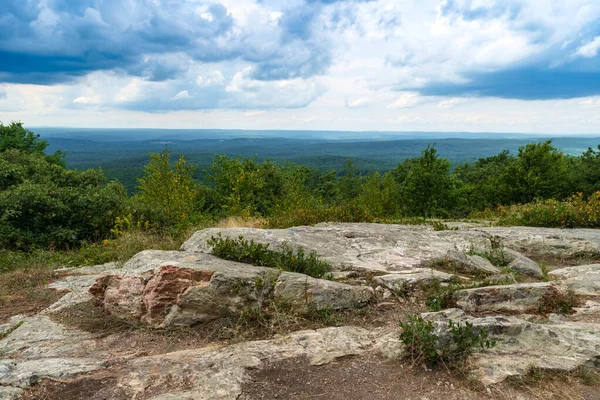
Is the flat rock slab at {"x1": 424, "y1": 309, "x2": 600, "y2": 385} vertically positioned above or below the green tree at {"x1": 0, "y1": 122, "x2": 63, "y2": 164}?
below

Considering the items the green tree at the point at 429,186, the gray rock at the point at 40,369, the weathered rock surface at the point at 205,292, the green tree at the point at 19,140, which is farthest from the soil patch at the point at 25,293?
the green tree at the point at 19,140

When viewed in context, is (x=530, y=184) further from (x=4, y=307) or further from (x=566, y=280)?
(x=4, y=307)

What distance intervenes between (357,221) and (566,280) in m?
6.69

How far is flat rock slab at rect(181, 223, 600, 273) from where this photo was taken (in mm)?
7852

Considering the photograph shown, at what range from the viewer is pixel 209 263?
6273 millimetres

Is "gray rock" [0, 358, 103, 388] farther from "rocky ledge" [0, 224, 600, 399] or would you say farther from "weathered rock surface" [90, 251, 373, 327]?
"weathered rock surface" [90, 251, 373, 327]

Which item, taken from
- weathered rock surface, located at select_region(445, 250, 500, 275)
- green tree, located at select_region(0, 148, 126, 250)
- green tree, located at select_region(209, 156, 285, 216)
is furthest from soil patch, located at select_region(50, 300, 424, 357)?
Answer: green tree, located at select_region(209, 156, 285, 216)

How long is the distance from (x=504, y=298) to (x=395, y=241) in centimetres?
349

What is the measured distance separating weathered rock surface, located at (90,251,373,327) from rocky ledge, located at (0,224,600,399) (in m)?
0.02

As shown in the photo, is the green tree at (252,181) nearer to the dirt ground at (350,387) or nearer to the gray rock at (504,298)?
the gray rock at (504,298)

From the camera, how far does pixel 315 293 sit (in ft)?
19.2

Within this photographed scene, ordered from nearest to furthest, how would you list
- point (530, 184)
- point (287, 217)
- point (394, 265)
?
point (394, 265) < point (287, 217) < point (530, 184)

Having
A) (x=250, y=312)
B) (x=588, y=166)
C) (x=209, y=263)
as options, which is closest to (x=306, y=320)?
(x=250, y=312)

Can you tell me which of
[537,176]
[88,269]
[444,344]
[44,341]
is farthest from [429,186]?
[44,341]
